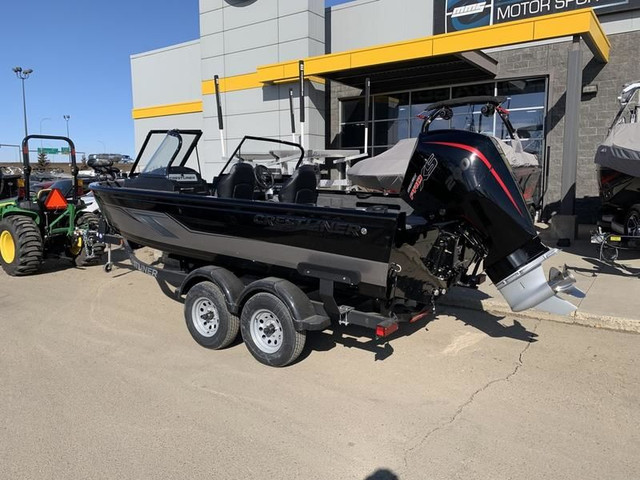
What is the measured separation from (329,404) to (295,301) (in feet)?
2.99

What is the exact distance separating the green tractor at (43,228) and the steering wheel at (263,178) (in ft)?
11.4

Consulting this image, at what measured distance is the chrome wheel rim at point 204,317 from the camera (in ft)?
16.5

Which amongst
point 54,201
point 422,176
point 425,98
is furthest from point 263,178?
point 425,98

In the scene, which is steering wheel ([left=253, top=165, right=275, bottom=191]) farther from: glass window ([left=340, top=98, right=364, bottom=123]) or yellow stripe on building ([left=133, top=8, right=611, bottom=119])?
glass window ([left=340, top=98, right=364, bottom=123])

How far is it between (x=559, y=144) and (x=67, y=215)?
1051 centimetres

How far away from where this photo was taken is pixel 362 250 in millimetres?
3998

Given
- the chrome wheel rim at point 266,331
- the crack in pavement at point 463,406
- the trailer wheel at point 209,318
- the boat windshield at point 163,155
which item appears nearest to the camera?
the crack in pavement at point 463,406

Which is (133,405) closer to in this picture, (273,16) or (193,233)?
(193,233)

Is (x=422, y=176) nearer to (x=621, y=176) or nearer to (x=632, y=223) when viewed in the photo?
(x=621, y=176)

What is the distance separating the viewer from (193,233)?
5.20 m

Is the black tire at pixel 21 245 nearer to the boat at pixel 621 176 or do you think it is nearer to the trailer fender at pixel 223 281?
the trailer fender at pixel 223 281

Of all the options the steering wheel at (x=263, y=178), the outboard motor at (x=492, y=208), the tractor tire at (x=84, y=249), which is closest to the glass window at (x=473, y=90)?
the steering wheel at (x=263, y=178)

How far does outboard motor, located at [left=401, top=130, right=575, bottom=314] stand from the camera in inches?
158

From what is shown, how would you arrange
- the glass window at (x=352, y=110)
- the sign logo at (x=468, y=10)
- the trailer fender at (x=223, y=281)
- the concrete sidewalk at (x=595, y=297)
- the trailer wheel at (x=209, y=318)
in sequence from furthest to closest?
the glass window at (x=352, y=110) → the sign logo at (x=468, y=10) → the concrete sidewalk at (x=595, y=297) → the trailer wheel at (x=209, y=318) → the trailer fender at (x=223, y=281)
